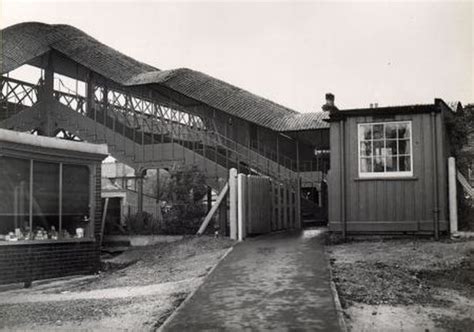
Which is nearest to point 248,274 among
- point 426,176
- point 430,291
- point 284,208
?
point 430,291

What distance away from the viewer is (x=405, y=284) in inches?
342

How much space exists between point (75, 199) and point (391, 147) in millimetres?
7377

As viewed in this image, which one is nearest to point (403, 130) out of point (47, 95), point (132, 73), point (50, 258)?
point (50, 258)

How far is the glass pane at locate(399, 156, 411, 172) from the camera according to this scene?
1284 cm

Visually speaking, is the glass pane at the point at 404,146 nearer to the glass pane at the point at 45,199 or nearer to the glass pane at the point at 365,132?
the glass pane at the point at 365,132

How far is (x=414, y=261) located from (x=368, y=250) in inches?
51.2

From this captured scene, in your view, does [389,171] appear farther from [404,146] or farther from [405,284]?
[405,284]

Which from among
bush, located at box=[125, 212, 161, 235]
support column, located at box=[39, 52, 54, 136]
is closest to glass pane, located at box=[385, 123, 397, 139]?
bush, located at box=[125, 212, 161, 235]

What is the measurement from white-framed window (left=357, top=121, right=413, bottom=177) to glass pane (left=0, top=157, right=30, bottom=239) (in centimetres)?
737

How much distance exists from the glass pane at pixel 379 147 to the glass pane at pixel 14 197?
763 cm

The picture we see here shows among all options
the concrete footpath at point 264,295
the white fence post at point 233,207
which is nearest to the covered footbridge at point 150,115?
the white fence post at point 233,207

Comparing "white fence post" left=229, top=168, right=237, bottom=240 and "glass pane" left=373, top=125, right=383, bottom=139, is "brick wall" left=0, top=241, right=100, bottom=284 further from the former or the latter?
"glass pane" left=373, top=125, right=383, bottom=139

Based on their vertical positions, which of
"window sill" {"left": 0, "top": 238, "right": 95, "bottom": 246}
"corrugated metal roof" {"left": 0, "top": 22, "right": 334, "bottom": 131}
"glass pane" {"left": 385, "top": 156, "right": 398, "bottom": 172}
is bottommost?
"window sill" {"left": 0, "top": 238, "right": 95, "bottom": 246}

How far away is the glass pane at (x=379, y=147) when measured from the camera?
12883 mm
